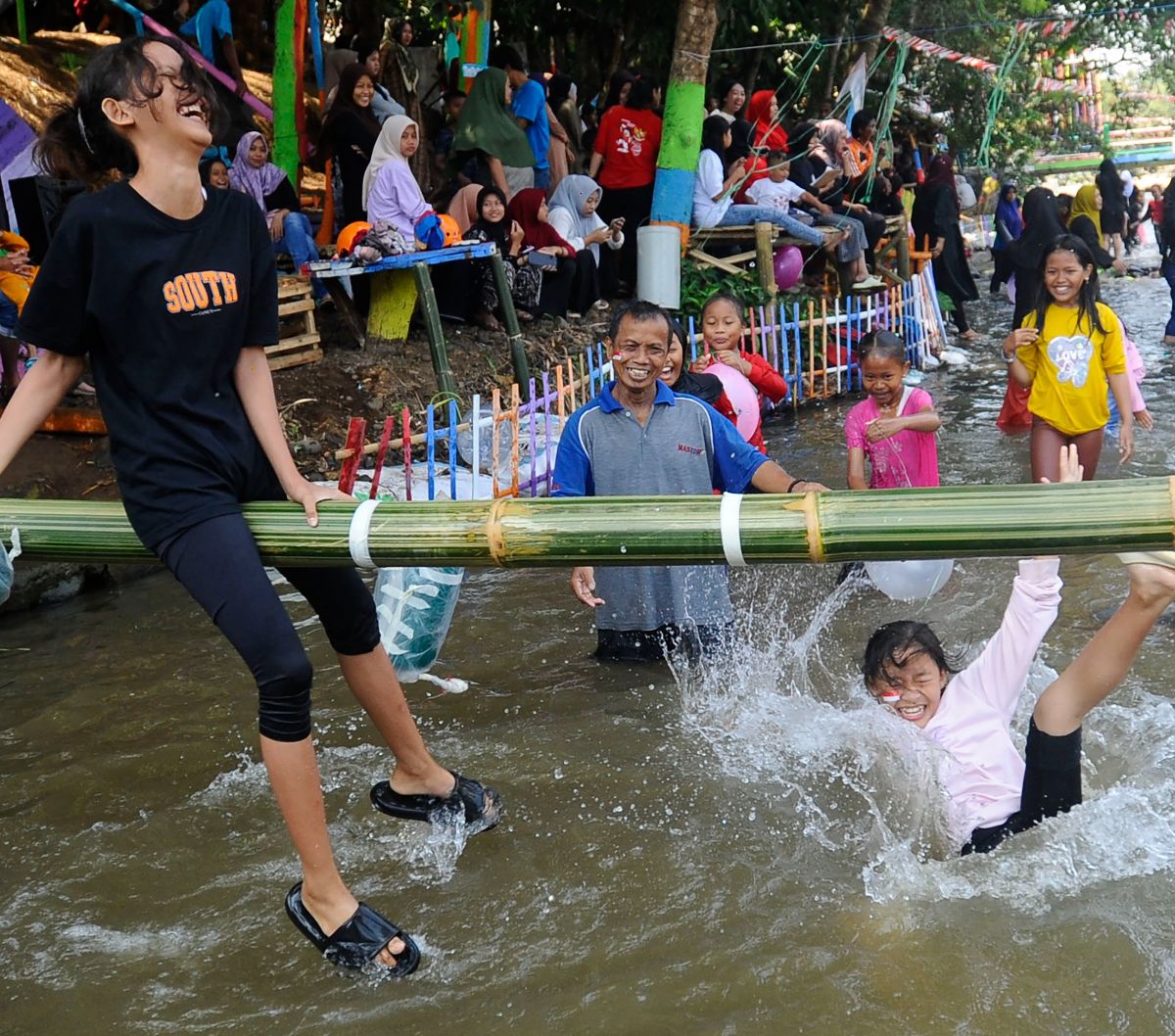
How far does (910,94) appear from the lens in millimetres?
19234

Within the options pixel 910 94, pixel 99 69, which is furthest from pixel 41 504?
pixel 910 94

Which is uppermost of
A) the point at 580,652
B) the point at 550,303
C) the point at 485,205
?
the point at 485,205

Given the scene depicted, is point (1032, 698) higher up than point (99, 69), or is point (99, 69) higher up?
point (99, 69)

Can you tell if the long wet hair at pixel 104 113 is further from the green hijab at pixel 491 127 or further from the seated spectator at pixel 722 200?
the seated spectator at pixel 722 200

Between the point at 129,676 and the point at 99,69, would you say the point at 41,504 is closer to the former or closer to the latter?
the point at 99,69

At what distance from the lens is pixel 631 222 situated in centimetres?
1223

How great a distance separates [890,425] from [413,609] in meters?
2.21

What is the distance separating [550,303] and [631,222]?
177 centimetres

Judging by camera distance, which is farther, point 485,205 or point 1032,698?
point 485,205

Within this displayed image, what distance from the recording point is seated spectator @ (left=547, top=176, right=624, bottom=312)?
36.8 ft

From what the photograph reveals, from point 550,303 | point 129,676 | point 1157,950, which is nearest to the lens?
point 1157,950

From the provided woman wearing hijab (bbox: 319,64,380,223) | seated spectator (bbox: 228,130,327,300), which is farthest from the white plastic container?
seated spectator (bbox: 228,130,327,300)

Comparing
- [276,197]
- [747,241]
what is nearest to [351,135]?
[276,197]

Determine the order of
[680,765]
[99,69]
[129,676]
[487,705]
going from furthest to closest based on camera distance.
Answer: [129,676] → [487,705] → [680,765] → [99,69]
